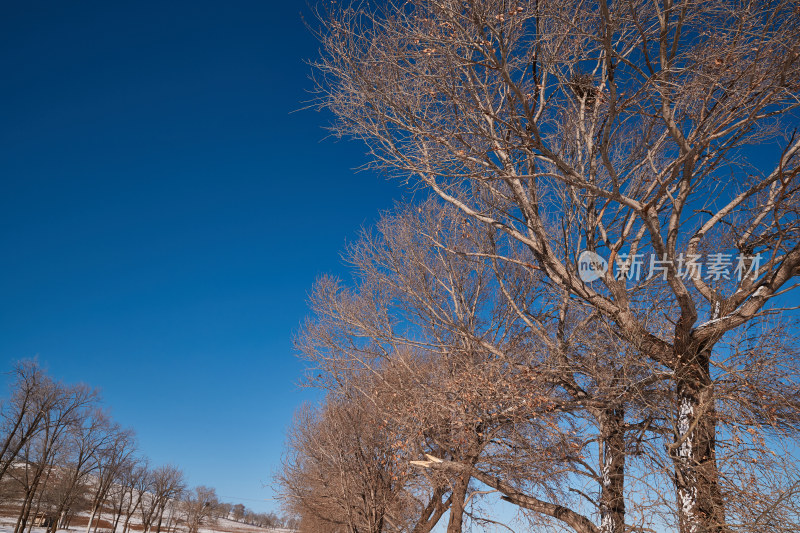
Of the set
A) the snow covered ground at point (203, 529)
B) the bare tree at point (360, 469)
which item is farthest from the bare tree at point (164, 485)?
the bare tree at point (360, 469)

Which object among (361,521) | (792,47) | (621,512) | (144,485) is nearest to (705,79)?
(792,47)

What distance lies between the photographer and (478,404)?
7805 millimetres

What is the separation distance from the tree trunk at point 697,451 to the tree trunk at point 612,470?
37.4 inches

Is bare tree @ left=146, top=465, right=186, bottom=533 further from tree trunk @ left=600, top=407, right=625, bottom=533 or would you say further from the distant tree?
the distant tree

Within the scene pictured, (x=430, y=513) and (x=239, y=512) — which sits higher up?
(x=430, y=513)

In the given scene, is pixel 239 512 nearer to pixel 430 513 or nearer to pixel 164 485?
pixel 164 485

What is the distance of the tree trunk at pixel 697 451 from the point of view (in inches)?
203

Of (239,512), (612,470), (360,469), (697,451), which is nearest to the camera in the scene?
(697,451)

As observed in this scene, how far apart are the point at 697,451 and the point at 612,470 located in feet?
5.48

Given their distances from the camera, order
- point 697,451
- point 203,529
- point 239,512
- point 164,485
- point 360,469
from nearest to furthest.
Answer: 1. point 697,451
2. point 360,469
3. point 164,485
4. point 203,529
5. point 239,512

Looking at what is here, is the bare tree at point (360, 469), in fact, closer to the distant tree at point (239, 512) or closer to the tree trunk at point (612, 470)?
the tree trunk at point (612, 470)

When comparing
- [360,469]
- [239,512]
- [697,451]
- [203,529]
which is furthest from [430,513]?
[239,512]

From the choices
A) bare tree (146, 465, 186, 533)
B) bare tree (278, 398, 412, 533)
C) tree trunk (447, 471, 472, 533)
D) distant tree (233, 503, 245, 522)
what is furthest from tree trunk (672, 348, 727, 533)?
distant tree (233, 503, 245, 522)

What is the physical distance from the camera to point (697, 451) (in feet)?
19.1
